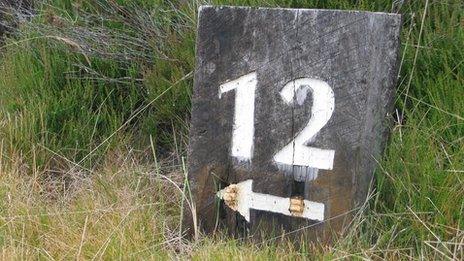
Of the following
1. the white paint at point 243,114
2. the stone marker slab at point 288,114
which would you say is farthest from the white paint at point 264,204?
the white paint at point 243,114

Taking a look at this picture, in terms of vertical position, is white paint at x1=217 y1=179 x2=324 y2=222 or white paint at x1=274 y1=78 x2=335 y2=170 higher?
white paint at x1=274 y1=78 x2=335 y2=170

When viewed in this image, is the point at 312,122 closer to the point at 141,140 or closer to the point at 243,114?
the point at 243,114

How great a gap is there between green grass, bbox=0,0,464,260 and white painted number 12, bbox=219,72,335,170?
25 centimetres

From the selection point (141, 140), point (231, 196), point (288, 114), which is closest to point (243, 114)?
point (288, 114)

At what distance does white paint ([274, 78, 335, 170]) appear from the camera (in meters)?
2.60

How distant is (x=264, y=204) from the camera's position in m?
2.70

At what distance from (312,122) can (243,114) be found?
26cm

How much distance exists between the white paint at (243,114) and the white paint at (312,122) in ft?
0.41

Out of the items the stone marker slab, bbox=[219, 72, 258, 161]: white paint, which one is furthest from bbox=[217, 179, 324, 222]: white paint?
bbox=[219, 72, 258, 161]: white paint

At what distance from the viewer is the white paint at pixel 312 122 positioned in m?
2.60

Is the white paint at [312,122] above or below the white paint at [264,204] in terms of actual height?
above

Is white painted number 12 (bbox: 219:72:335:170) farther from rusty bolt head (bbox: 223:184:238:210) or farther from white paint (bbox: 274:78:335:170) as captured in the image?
rusty bolt head (bbox: 223:184:238:210)

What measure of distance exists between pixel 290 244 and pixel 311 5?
124 centimetres

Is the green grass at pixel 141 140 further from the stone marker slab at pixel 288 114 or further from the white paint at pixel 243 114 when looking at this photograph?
the white paint at pixel 243 114
